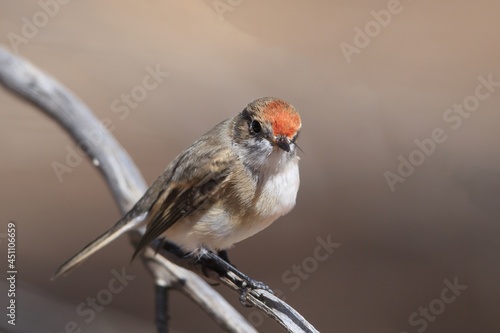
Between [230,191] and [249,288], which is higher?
[230,191]

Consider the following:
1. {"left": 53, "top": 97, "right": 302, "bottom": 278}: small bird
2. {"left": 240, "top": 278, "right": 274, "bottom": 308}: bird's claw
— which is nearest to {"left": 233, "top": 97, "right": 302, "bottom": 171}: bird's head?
{"left": 53, "top": 97, "right": 302, "bottom": 278}: small bird

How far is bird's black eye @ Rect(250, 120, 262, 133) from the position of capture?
3.08 meters

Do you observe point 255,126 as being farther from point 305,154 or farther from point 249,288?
point 305,154

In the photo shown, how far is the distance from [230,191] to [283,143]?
41 cm

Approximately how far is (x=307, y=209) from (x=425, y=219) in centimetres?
106

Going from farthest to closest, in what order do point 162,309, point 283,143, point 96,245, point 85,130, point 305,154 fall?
point 305,154 < point 85,130 < point 96,245 < point 162,309 < point 283,143

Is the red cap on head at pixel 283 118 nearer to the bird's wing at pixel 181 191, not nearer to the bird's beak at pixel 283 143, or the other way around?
the bird's beak at pixel 283 143

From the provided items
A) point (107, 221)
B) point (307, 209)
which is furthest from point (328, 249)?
point (107, 221)

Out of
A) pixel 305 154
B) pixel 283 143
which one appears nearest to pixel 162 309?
pixel 283 143

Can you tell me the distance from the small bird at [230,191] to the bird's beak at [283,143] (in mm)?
37

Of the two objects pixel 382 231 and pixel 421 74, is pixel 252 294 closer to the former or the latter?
pixel 382 231

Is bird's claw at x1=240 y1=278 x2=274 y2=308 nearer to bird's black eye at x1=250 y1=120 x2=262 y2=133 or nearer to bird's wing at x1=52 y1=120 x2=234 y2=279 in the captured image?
bird's wing at x1=52 y1=120 x2=234 y2=279

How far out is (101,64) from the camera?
6.79 m

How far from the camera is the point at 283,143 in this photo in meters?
2.95
